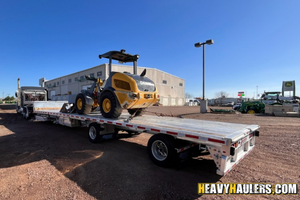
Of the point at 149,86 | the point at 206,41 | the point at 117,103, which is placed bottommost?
the point at 117,103

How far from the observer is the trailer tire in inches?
233

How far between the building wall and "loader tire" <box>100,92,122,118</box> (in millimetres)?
31309

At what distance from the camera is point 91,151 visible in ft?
17.1

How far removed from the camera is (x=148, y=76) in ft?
138

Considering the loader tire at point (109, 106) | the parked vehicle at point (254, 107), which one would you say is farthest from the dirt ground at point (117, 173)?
the parked vehicle at point (254, 107)

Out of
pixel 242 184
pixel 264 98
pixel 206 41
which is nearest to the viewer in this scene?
pixel 242 184

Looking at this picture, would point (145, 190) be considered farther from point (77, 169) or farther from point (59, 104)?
point (59, 104)

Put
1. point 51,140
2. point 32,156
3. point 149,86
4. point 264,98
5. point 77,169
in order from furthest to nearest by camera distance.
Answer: point 264,98 → point 51,140 → point 149,86 → point 32,156 → point 77,169

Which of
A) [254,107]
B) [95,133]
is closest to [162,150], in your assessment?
[95,133]

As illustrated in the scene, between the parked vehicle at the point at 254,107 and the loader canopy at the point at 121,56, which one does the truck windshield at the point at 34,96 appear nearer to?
the loader canopy at the point at 121,56

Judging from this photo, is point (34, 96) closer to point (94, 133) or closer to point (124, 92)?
point (94, 133)

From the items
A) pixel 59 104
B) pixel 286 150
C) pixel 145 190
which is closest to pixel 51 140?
pixel 145 190

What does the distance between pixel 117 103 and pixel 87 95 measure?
215 centimetres

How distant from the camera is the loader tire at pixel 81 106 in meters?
7.05
